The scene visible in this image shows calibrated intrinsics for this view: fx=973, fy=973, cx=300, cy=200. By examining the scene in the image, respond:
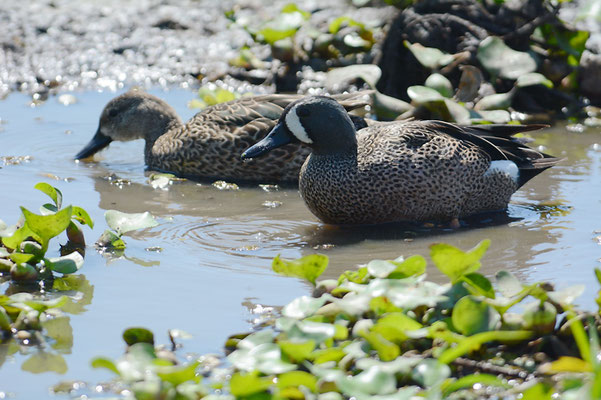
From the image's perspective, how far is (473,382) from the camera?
345 centimetres

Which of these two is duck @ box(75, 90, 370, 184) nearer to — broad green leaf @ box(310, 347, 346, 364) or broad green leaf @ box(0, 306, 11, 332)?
broad green leaf @ box(0, 306, 11, 332)

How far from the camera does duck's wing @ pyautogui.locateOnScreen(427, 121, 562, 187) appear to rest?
21.3 feet

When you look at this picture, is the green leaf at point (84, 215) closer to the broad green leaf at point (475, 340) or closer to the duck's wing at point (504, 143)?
the duck's wing at point (504, 143)

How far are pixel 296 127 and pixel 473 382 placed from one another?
3152 mm

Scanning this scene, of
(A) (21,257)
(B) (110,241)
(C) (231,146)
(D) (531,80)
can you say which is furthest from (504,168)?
(A) (21,257)

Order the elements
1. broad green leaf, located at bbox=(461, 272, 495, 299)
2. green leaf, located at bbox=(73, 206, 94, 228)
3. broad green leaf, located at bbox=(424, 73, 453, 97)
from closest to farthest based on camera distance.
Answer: broad green leaf, located at bbox=(461, 272, 495, 299) → green leaf, located at bbox=(73, 206, 94, 228) → broad green leaf, located at bbox=(424, 73, 453, 97)

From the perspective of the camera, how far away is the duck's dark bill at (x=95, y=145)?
26.8 ft

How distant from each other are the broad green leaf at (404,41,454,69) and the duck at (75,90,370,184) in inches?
47.5

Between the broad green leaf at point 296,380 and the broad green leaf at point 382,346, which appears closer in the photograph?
→ the broad green leaf at point 296,380

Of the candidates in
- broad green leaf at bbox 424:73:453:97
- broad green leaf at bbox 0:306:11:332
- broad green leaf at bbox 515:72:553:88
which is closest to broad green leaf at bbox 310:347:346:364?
broad green leaf at bbox 0:306:11:332

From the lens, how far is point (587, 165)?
7727mm

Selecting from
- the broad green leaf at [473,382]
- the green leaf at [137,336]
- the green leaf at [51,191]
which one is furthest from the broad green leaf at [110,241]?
the broad green leaf at [473,382]

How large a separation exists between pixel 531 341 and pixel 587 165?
13.1 ft

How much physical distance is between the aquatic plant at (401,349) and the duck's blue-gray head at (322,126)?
1867mm
